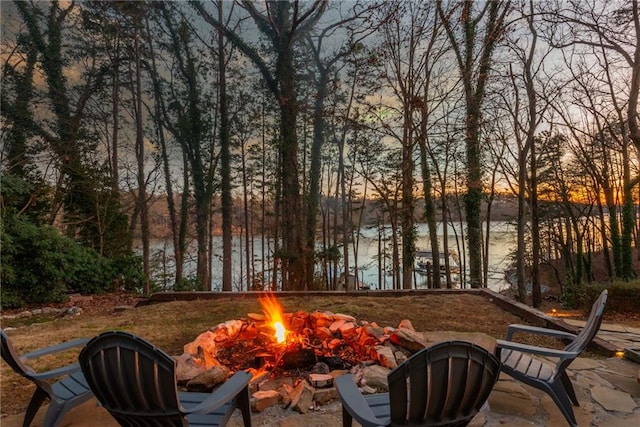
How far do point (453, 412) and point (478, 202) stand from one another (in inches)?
316

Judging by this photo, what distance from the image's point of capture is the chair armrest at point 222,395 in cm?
134

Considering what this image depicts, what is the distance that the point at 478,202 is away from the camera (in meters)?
8.45

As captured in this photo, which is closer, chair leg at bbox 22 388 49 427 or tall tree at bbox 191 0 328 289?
chair leg at bbox 22 388 49 427

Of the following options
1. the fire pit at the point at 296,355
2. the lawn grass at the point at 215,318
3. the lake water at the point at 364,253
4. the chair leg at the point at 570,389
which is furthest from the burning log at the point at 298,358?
the lake water at the point at 364,253

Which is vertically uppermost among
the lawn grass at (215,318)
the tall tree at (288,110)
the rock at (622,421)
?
the tall tree at (288,110)

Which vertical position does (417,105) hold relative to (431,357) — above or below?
above

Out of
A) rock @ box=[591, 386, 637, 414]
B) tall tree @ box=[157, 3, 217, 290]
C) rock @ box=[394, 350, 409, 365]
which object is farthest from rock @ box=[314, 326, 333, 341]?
tall tree @ box=[157, 3, 217, 290]

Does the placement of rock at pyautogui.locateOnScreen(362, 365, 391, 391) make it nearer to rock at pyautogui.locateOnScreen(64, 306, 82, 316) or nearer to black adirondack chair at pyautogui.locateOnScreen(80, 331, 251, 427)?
black adirondack chair at pyautogui.locateOnScreen(80, 331, 251, 427)

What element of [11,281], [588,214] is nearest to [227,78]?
[11,281]

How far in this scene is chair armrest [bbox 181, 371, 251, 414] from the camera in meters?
1.34

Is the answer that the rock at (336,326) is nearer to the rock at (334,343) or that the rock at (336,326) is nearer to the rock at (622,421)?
the rock at (334,343)

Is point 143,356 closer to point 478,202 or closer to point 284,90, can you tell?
point 284,90

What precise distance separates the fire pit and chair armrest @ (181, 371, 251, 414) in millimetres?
532

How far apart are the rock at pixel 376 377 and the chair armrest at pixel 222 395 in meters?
0.94
